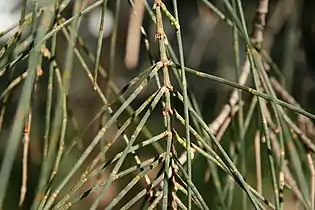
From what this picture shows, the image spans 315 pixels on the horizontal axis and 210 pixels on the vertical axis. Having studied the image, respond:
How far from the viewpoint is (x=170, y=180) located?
0.44 meters

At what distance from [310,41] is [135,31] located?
0.70 meters

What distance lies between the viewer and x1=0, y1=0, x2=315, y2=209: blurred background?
1.12 metres

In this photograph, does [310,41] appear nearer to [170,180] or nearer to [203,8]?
[203,8]

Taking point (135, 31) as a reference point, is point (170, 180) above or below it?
below

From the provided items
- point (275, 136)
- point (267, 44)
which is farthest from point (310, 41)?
point (275, 136)

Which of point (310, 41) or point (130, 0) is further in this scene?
point (310, 41)

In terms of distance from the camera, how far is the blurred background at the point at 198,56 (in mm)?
1124

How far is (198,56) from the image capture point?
1477 mm

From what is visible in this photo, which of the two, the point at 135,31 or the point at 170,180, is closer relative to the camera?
the point at 170,180

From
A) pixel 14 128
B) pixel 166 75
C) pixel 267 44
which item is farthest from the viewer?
pixel 267 44

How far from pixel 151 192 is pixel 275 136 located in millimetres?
343

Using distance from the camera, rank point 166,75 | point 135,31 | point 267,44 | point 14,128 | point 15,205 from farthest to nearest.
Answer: point 15,205 < point 267,44 < point 135,31 < point 166,75 < point 14,128

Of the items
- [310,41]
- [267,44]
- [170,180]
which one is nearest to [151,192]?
[170,180]

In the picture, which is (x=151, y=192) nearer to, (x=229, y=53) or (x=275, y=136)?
(x=275, y=136)
